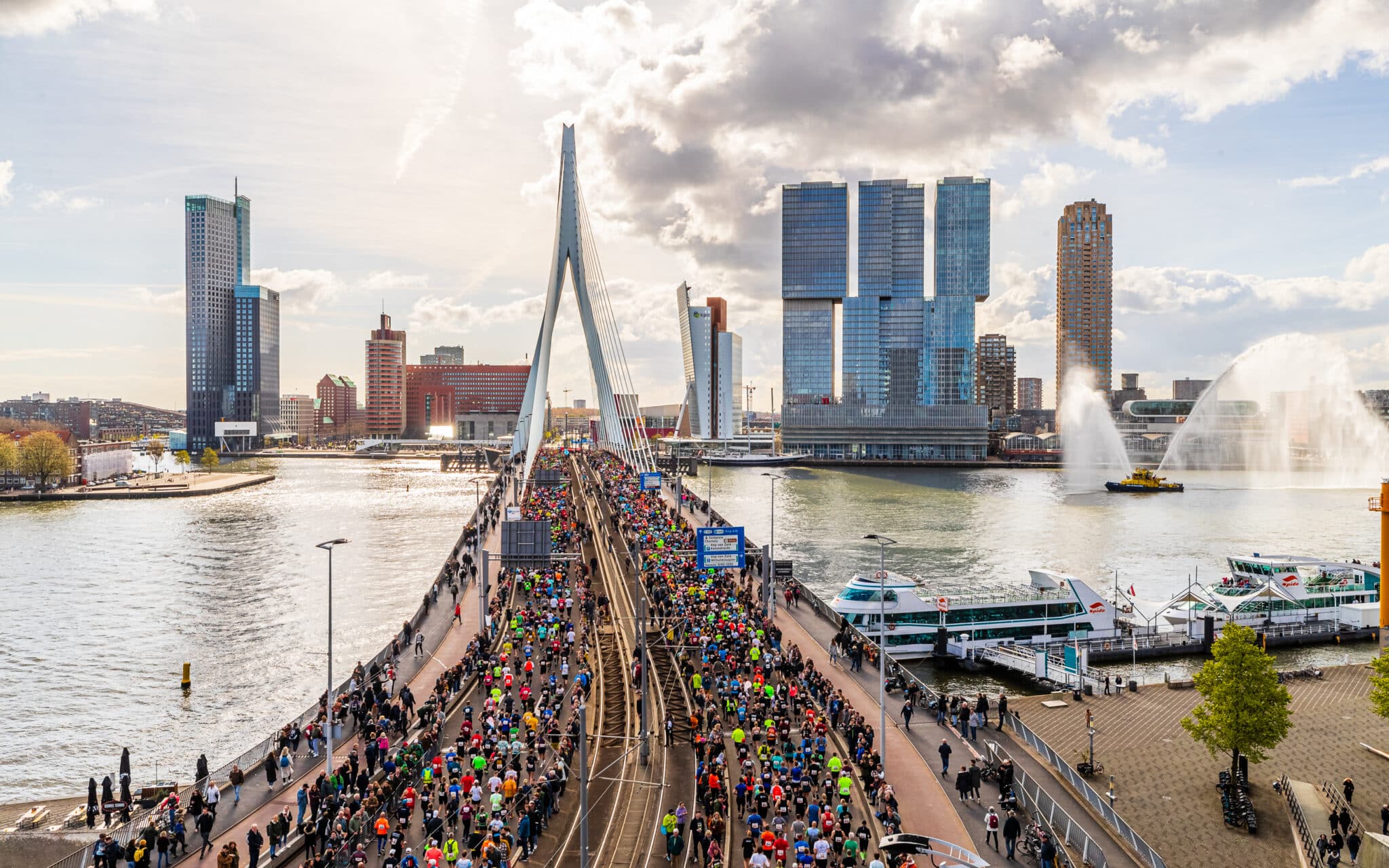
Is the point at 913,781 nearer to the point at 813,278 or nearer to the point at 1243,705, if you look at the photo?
the point at 1243,705

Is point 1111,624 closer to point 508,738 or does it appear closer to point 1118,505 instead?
point 508,738

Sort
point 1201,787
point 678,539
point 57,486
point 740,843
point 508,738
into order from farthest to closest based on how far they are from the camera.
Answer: point 57,486 < point 678,539 < point 1201,787 < point 508,738 < point 740,843

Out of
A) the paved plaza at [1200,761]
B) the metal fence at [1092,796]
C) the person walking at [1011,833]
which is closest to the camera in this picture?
the person walking at [1011,833]

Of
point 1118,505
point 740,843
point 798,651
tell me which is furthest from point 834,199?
point 740,843

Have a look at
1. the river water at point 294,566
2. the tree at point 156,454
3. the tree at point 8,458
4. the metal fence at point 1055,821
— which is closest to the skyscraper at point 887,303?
the river water at point 294,566

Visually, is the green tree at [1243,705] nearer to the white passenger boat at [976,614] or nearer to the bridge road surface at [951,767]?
the bridge road surface at [951,767]
